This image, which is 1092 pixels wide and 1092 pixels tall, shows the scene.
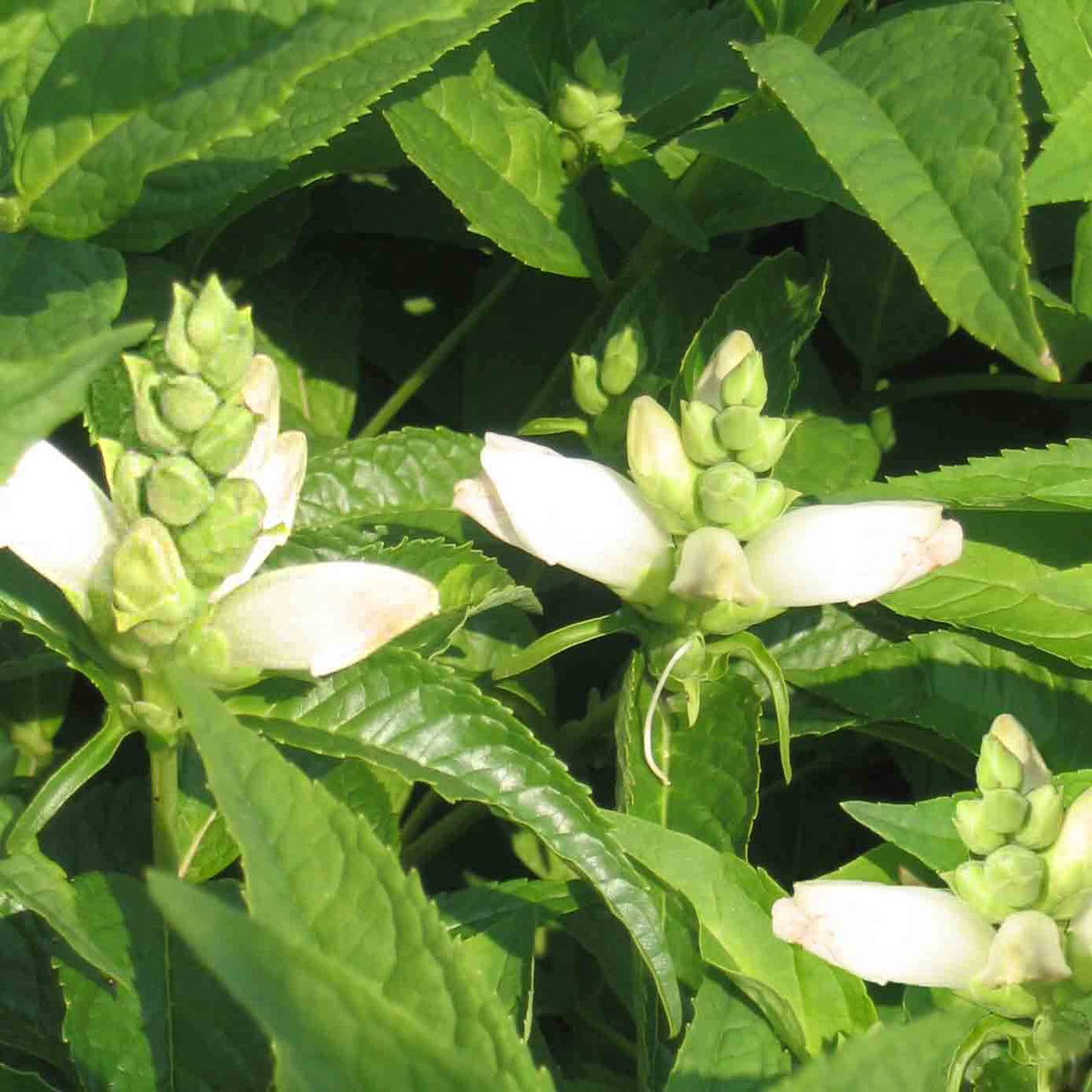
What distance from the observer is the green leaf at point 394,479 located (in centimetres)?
198

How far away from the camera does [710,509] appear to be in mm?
1636

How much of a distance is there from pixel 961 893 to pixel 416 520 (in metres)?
0.87

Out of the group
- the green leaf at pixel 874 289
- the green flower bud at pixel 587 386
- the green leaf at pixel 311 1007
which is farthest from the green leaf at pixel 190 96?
the green leaf at pixel 311 1007

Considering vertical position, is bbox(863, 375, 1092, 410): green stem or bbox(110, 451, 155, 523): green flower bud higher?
bbox(110, 451, 155, 523): green flower bud

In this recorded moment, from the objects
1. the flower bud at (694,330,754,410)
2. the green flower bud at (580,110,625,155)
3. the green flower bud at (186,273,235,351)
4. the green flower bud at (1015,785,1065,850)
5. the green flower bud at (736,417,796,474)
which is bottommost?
the green flower bud at (1015,785,1065,850)

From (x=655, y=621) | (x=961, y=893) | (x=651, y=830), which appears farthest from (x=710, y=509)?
(x=961, y=893)

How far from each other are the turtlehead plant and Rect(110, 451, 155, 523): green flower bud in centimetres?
68

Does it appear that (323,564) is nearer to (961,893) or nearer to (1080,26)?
(961,893)

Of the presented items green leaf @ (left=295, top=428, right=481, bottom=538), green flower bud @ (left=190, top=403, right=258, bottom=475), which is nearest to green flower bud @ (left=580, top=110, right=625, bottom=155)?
green leaf @ (left=295, top=428, right=481, bottom=538)

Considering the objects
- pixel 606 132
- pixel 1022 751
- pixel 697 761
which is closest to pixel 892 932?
pixel 1022 751

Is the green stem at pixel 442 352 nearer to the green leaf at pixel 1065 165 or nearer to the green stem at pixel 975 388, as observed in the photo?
the green stem at pixel 975 388

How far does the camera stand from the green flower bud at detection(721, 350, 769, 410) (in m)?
1.61

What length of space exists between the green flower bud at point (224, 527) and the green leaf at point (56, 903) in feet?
1.06

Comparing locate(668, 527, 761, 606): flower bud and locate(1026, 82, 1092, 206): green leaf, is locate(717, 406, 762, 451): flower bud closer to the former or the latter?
locate(668, 527, 761, 606): flower bud
